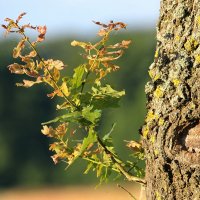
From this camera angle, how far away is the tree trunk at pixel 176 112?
3127mm

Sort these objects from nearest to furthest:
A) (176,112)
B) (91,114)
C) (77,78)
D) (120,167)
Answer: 1. (176,112)
2. (91,114)
3. (77,78)
4. (120,167)

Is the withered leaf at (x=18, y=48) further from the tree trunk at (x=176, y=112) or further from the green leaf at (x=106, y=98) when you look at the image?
the tree trunk at (x=176, y=112)

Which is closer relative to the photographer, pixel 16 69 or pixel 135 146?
pixel 16 69

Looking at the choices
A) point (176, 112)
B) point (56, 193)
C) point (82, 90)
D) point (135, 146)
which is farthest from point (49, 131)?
Answer: point (56, 193)

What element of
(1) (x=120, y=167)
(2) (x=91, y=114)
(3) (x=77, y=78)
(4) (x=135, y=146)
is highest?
(3) (x=77, y=78)

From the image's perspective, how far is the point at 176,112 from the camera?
10.4ft

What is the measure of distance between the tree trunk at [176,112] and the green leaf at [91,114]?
21cm

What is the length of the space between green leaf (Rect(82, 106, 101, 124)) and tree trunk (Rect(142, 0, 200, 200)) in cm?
21

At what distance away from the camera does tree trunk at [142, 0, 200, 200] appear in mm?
3127

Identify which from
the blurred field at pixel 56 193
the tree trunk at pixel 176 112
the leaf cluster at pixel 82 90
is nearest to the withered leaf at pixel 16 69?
the leaf cluster at pixel 82 90

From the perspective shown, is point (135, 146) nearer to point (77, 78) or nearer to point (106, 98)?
point (106, 98)

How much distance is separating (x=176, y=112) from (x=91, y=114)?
0.37 meters

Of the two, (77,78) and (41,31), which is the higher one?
(41,31)

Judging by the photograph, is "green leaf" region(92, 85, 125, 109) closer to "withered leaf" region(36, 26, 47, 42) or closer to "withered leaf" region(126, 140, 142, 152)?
"withered leaf" region(126, 140, 142, 152)
